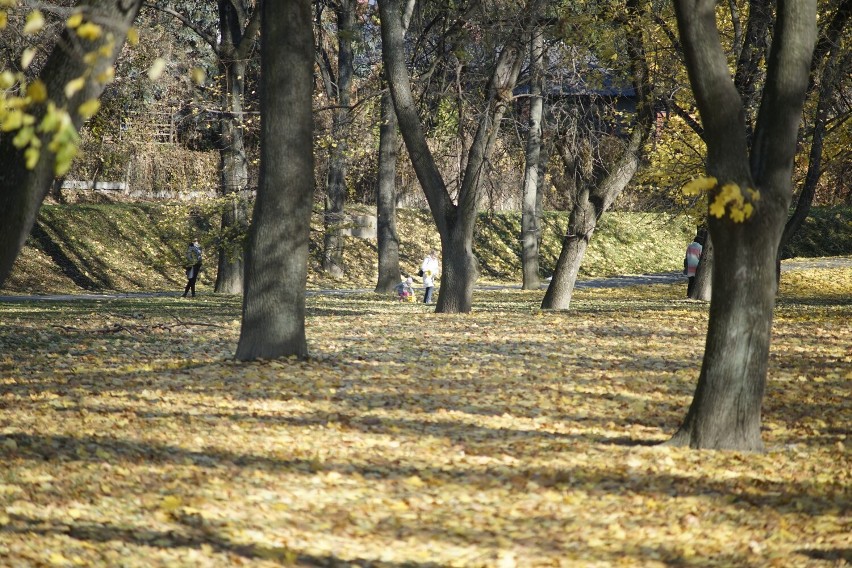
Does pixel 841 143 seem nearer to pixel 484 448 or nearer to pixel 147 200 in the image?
pixel 484 448

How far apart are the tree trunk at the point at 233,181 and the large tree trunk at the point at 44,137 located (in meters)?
16.4

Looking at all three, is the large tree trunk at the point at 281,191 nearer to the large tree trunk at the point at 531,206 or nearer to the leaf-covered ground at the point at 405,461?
the leaf-covered ground at the point at 405,461

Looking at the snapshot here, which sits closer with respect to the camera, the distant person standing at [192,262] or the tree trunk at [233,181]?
the tree trunk at [233,181]

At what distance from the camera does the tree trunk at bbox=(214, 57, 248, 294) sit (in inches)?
959

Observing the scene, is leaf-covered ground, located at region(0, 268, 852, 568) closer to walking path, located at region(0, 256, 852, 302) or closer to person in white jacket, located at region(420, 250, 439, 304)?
person in white jacket, located at region(420, 250, 439, 304)

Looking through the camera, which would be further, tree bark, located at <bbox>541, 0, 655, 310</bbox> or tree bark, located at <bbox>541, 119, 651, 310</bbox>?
tree bark, located at <bbox>541, 119, 651, 310</bbox>

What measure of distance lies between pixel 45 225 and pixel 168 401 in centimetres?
2623

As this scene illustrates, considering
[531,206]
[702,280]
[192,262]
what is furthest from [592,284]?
[192,262]

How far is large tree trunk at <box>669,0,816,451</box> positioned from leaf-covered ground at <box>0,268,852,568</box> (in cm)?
43

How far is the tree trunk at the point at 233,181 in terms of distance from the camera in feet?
79.9

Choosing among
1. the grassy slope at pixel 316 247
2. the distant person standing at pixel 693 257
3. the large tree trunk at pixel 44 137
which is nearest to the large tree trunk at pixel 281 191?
the large tree trunk at pixel 44 137

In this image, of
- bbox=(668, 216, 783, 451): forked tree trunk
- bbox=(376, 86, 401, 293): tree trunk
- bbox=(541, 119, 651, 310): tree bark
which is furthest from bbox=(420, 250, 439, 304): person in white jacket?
bbox=(668, 216, 783, 451): forked tree trunk

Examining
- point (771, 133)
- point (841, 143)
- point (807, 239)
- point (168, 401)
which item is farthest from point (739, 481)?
point (807, 239)

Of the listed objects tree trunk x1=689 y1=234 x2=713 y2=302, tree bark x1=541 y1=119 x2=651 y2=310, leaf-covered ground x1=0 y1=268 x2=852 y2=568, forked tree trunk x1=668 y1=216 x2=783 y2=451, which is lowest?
leaf-covered ground x1=0 y1=268 x2=852 y2=568
